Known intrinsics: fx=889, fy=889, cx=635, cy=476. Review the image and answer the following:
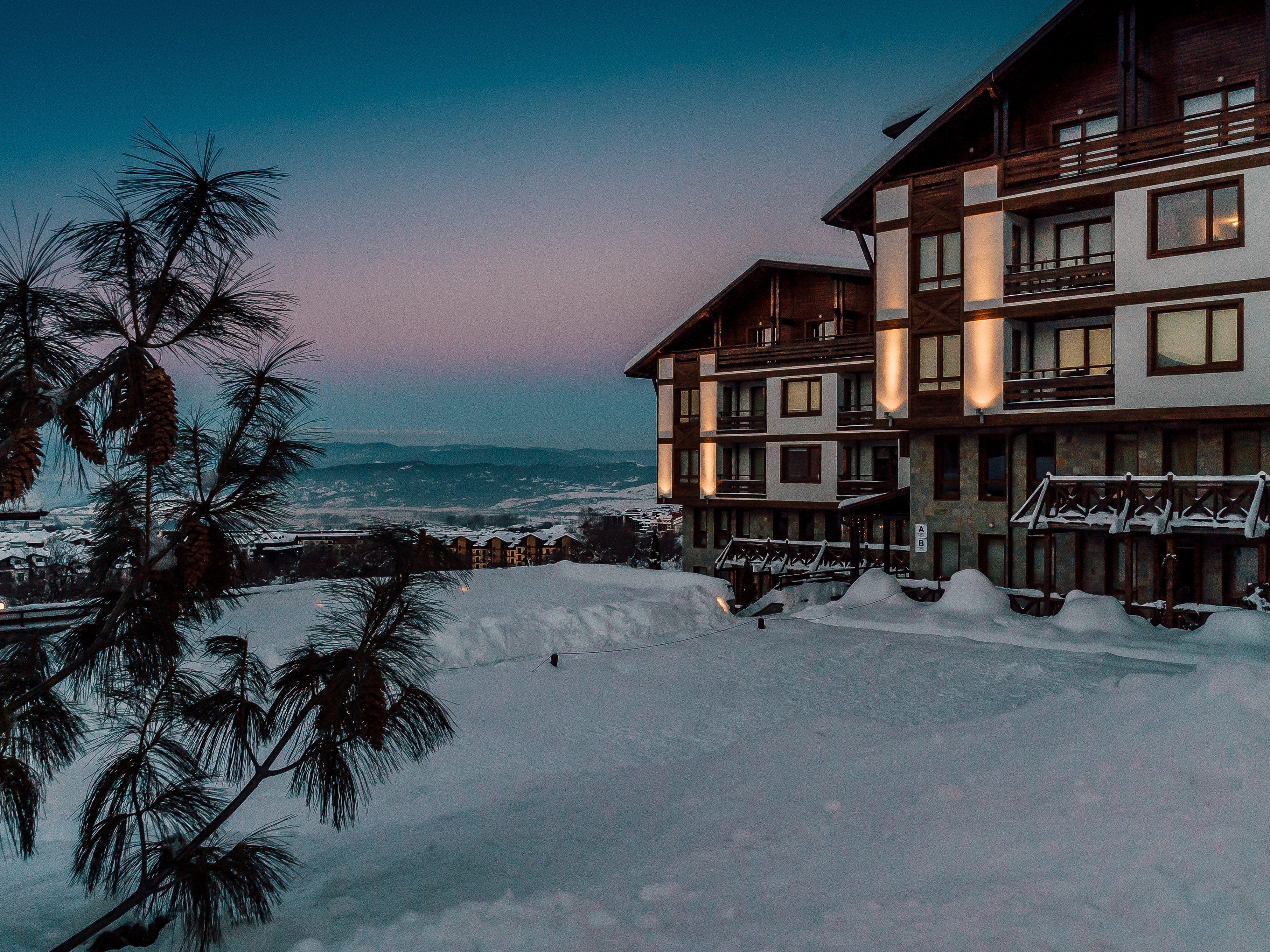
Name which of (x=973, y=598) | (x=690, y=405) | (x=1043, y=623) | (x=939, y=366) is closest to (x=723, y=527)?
(x=690, y=405)

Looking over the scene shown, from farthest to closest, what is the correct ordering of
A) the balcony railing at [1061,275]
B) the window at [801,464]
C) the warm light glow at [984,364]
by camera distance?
the window at [801,464] → the warm light glow at [984,364] → the balcony railing at [1061,275]

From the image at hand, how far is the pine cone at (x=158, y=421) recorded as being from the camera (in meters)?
3.77

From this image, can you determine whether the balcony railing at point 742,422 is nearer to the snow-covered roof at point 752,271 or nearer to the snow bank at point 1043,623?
the snow-covered roof at point 752,271

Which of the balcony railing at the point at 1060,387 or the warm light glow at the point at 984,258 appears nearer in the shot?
the balcony railing at the point at 1060,387

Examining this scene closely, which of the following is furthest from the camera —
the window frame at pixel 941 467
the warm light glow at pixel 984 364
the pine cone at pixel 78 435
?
the window frame at pixel 941 467

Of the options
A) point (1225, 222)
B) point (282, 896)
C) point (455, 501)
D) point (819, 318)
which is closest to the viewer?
point (282, 896)

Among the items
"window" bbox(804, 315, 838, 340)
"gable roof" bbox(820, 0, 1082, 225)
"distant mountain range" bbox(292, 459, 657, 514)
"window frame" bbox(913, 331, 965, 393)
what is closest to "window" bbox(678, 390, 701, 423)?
"window" bbox(804, 315, 838, 340)

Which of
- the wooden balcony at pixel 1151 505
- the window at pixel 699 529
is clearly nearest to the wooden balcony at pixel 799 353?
the window at pixel 699 529

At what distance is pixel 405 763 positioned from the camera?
28.9 feet

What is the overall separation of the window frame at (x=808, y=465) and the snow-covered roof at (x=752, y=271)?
20.0 ft

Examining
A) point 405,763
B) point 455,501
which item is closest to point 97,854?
point 405,763

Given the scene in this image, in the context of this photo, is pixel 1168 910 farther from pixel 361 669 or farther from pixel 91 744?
pixel 91 744

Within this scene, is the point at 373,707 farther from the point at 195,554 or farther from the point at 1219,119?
the point at 1219,119

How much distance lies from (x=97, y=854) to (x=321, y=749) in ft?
3.91
